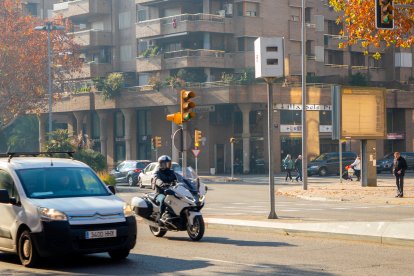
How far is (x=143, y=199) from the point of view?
18172 mm

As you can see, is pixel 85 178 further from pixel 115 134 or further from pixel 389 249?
pixel 115 134

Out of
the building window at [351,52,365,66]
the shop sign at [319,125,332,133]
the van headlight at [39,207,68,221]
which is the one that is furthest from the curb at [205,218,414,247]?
the building window at [351,52,365,66]

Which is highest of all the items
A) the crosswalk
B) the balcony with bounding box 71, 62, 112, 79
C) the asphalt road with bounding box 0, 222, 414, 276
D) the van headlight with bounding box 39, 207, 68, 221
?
the balcony with bounding box 71, 62, 112, 79

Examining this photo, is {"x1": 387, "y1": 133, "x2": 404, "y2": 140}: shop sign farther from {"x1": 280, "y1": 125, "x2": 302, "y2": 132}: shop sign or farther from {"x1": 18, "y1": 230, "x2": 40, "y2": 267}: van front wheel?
{"x1": 18, "y1": 230, "x2": 40, "y2": 267}: van front wheel

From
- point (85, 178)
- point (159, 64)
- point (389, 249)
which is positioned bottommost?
point (389, 249)

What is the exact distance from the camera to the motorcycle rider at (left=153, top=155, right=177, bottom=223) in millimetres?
17578

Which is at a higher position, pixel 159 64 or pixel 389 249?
pixel 159 64

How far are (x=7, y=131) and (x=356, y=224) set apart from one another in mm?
74933

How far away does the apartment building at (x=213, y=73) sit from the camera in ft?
235

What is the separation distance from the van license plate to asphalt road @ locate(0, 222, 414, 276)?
1.57ft

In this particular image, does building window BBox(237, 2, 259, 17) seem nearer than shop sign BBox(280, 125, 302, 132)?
No

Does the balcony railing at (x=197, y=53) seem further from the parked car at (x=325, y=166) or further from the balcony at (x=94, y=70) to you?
the parked car at (x=325, y=166)

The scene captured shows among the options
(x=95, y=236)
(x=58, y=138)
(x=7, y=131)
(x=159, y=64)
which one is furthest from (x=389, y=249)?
(x=7, y=131)

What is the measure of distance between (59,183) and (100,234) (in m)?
1.47
